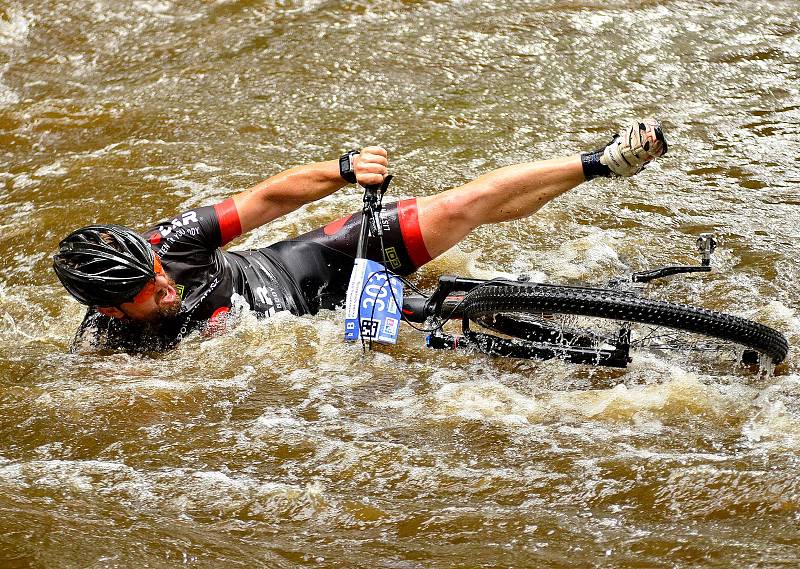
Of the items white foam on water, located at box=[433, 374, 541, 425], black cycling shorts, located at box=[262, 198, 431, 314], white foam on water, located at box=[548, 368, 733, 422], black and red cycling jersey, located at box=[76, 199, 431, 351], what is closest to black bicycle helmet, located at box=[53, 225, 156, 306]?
black and red cycling jersey, located at box=[76, 199, 431, 351]

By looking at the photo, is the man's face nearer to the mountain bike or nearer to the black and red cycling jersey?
the black and red cycling jersey

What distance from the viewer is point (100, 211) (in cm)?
739

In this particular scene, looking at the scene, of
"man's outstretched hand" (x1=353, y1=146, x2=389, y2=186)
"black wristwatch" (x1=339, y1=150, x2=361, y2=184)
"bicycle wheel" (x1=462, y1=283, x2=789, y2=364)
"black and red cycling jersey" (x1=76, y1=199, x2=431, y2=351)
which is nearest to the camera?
"bicycle wheel" (x1=462, y1=283, x2=789, y2=364)

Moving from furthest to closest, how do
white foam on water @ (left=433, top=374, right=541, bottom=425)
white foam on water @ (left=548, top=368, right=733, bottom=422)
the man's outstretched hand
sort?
the man's outstretched hand → white foam on water @ (left=433, top=374, right=541, bottom=425) → white foam on water @ (left=548, top=368, right=733, bottom=422)

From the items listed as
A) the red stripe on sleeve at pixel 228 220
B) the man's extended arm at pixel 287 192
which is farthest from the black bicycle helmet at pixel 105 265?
the man's extended arm at pixel 287 192

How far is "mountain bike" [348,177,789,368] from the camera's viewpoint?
390 centimetres

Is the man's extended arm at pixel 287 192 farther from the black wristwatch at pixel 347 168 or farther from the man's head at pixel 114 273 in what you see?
the man's head at pixel 114 273

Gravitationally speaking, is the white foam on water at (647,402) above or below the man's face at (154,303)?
below

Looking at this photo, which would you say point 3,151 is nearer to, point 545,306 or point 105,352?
point 105,352

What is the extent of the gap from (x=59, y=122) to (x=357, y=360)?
5232mm

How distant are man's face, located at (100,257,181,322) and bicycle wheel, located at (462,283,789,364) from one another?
1.47 m

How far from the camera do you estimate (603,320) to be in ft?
13.4

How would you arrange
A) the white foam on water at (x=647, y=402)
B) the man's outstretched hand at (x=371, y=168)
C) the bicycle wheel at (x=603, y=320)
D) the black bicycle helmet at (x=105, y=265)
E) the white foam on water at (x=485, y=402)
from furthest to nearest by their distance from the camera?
the man's outstretched hand at (x=371, y=168) → the black bicycle helmet at (x=105, y=265) → the white foam on water at (x=485, y=402) → the white foam on water at (x=647, y=402) → the bicycle wheel at (x=603, y=320)

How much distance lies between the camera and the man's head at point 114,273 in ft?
15.1
